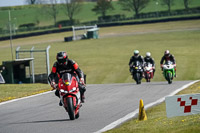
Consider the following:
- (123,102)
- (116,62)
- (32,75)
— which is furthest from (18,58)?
(123,102)

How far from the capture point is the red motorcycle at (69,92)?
36.6 ft

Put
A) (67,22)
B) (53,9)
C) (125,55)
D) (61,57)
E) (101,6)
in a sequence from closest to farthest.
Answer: (61,57) → (125,55) → (67,22) → (53,9) → (101,6)

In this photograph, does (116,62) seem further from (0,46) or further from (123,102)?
(0,46)

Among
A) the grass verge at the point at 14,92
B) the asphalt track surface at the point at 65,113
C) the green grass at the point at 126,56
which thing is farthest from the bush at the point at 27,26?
the asphalt track surface at the point at 65,113

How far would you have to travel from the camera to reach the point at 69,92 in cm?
1116

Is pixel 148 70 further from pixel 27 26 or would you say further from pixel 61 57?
pixel 27 26

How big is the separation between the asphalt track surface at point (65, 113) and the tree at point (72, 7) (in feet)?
294

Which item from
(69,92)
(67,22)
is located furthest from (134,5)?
(69,92)

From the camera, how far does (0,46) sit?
209 feet

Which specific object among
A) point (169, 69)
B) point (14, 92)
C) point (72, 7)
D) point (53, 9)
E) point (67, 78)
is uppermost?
point (72, 7)

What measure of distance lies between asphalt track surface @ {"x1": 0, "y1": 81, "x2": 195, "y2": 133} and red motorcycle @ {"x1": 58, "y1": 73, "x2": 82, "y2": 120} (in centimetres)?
33

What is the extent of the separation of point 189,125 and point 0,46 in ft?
189

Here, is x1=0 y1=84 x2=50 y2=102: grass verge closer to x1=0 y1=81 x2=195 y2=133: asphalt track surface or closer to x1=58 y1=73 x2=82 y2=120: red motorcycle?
x1=0 y1=81 x2=195 y2=133: asphalt track surface

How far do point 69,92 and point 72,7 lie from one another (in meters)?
99.9
